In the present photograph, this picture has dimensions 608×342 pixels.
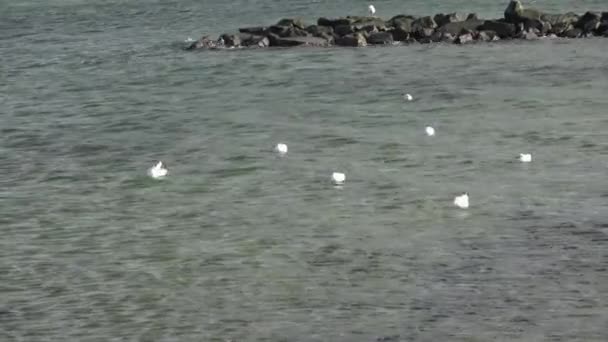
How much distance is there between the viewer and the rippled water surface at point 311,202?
54.8ft

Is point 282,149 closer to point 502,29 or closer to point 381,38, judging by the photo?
point 381,38

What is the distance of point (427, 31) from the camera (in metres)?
47.3

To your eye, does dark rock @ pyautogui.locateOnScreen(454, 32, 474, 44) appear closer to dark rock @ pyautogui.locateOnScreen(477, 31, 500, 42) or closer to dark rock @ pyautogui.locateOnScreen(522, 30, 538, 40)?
dark rock @ pyautogui.locateOnScreen(477, 31, 500, 42)

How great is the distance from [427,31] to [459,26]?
1.04 m

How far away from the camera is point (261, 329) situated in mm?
16094

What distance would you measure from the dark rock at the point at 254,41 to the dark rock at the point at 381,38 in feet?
11.1

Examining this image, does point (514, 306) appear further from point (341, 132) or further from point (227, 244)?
point (341, 132)

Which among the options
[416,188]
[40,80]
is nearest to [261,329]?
[416,188]

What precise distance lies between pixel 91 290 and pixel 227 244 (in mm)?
2684

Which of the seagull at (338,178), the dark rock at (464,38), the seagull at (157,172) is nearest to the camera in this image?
the seagull at (338,178)

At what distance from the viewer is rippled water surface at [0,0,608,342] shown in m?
16.7

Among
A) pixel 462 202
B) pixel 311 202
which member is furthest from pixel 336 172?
pixel 462 202

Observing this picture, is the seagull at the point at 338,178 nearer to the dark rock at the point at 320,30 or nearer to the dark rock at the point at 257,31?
the dark rock at the point at 320,30

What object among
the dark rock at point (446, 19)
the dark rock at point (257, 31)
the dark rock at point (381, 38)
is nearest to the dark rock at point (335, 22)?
the dark rock at point (257, 31)
